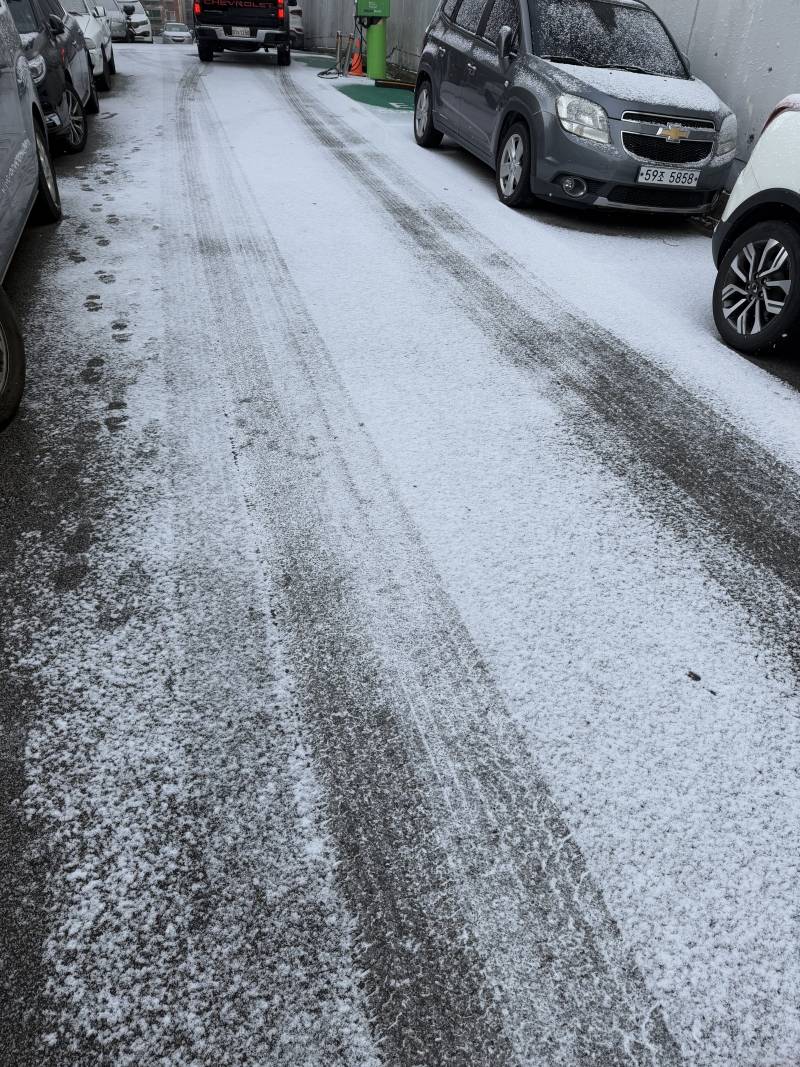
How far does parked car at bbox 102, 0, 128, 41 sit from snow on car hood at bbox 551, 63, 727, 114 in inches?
716

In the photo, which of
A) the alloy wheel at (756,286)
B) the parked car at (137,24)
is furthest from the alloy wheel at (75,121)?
the parked car at (137,24)

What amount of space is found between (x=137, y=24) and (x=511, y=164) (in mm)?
23353

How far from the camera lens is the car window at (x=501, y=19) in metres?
7.35

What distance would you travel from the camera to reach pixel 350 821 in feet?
6.15

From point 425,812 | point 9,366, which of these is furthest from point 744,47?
point 425,812

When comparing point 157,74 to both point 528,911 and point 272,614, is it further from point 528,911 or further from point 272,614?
point 528,911

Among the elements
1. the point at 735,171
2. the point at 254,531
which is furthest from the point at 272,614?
the point at 735,171

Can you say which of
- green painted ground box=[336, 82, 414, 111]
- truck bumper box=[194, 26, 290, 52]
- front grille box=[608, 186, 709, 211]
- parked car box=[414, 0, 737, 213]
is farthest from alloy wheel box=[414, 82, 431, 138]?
truck bumper box=[194, 26, 290, 52]

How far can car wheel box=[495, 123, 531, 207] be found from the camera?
22.7ft

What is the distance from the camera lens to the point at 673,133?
6.43m

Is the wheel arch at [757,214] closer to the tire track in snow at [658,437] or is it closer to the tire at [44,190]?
the tire track in snow at [658,437]

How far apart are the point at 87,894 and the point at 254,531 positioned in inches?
55.3

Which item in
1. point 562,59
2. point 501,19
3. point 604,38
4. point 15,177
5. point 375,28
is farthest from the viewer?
point 375,28

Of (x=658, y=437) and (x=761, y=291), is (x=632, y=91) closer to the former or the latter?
(x=761, y=291)
